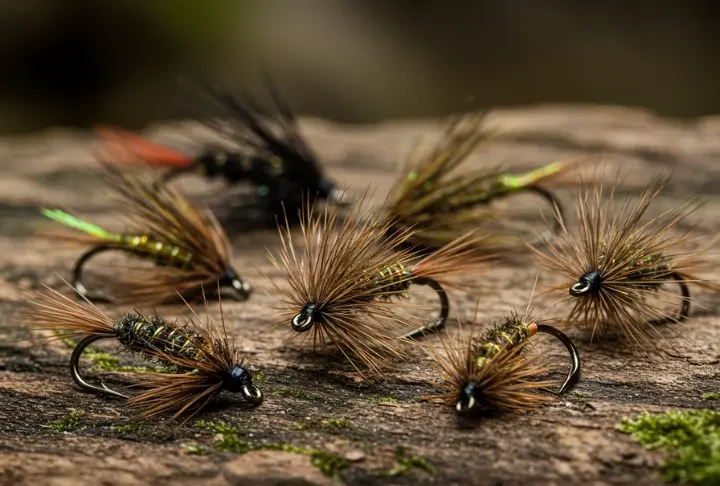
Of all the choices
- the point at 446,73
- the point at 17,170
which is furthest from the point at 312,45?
the point at 17,170

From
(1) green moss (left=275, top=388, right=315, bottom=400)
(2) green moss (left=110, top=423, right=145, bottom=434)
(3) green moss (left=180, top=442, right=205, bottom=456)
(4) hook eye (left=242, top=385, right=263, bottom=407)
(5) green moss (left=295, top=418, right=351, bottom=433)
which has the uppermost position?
(1) green moss (left=275, top=388, right=315, bottom=400)

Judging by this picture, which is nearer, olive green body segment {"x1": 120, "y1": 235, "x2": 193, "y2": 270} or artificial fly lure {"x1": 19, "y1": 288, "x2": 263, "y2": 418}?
artificial fly lure {"x1": 19, "y1": 288, "x2": 263, "y2": 418}

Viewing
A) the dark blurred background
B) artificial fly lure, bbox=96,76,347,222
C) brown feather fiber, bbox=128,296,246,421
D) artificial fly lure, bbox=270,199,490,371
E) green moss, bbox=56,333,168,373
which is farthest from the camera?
the dark blurred background

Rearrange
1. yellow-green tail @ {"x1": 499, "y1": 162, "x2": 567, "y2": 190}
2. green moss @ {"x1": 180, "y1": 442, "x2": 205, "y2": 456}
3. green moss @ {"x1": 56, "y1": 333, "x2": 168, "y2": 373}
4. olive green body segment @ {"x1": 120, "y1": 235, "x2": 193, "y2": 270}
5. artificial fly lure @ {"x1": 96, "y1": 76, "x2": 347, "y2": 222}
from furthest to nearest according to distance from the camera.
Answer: artificial fly lure @ {"x1": 96, "y1": 76, "x2": 347, "y2": 222} < yellow-green tail @ {"x1": 499, "y1": 162, "x2": 567, "y2": 190} < olive green body segment @ {"x1": 120, "y1": 235, "x2": 193, "y2": 270} < green moss @ {"x1": 56, "y1": 333, "x2": 168, "y2": 373} < green moss @ {"x1": 180, "y1": 442, "x2": 205, "y2": 456}

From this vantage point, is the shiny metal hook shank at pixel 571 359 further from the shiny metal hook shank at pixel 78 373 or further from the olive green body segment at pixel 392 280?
the shiny metal hook shank at pixel 78 373

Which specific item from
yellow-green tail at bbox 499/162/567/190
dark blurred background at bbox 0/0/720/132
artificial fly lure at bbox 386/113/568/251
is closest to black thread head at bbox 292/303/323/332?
artificial fly lure at bbox 386/113/568/251

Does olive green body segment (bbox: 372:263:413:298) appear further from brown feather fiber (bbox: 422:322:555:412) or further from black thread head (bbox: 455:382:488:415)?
black thread head (bbox: 455:382:488:415)

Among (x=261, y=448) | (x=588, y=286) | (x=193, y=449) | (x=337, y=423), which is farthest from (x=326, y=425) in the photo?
(x=588, y=286)

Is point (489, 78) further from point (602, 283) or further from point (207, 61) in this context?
point (602, 283)
